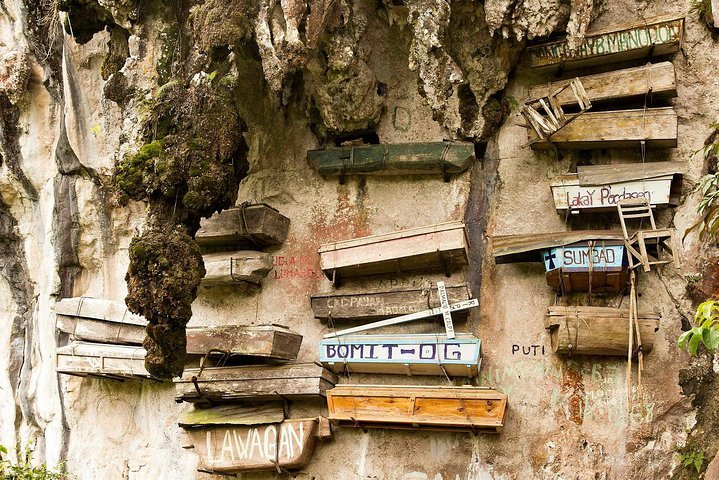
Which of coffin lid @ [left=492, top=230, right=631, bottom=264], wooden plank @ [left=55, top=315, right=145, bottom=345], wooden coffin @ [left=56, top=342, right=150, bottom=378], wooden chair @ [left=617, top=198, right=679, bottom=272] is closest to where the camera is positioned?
wooden chair @ [left=617, top=198, right=679, bottom=272]

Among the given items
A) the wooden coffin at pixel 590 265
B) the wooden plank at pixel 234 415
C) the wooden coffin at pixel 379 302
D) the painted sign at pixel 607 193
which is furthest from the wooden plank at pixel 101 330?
the painted sign at pixel 607 193

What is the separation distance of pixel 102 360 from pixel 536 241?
14.0 feet

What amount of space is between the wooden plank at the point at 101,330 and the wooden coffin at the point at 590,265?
13.2 ft

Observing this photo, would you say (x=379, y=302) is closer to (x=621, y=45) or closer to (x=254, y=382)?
(x=254, y=382)

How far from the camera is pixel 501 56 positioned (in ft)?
27.1

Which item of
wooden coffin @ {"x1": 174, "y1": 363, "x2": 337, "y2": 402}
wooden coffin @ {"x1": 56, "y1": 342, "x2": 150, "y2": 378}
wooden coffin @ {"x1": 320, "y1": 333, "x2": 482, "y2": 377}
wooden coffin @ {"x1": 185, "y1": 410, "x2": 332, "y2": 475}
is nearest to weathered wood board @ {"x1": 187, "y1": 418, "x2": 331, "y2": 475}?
wooden coffin @ {"x1": 185, "y1": 410, "x2": 332, "y2": 475}

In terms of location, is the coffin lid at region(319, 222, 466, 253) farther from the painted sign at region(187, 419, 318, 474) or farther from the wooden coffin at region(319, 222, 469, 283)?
the painted sign at region(187, 419, 318, 474)

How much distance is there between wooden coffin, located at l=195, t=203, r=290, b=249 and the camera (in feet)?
27.7

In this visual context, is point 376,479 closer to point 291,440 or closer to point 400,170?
point 291,440

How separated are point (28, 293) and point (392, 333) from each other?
4.43 metres

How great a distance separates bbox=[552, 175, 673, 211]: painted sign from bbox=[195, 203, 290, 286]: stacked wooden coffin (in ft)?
8.88

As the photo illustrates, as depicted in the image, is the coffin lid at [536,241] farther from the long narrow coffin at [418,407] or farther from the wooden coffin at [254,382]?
the wooden coffin at [254,382]

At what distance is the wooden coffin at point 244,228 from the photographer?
845 centimetres

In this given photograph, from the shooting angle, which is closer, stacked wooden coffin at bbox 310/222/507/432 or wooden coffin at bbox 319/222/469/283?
stacked wooden coffin at bbox 310/222/507/432
